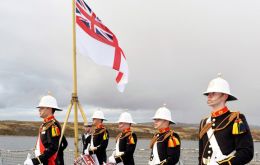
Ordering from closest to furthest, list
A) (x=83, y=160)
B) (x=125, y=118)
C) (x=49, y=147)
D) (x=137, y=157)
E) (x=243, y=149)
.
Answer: (x=243, y=149) < (x=49, y=147) < (x=83, y=160) < (x=125, y=118) < (x=137, y=157)

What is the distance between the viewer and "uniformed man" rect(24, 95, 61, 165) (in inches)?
301

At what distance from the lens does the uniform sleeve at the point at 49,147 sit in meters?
7.49

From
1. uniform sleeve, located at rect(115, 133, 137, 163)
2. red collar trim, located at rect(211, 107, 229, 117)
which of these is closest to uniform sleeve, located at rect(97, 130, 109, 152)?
uniform sleeve, located at rect(115, 133, 137, 163)

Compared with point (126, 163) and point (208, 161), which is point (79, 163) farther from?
point (208, 161)

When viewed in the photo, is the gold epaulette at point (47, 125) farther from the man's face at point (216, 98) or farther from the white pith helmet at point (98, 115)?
the white pith helmet at point (98, 115)

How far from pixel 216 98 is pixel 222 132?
0.46m

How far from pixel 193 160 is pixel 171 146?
4.29 metres

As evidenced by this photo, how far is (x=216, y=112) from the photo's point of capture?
563cm

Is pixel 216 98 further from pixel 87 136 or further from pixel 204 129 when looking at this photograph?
pixel 87 136

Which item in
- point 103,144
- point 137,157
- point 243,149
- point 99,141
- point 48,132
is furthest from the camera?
point 137,157

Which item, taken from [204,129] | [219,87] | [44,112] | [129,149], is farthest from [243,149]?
[129,149]

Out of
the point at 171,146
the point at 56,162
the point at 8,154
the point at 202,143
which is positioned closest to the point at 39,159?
the point at 56,162

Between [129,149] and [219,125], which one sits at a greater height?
[219,125]

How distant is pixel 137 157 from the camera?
13188 millimetres
